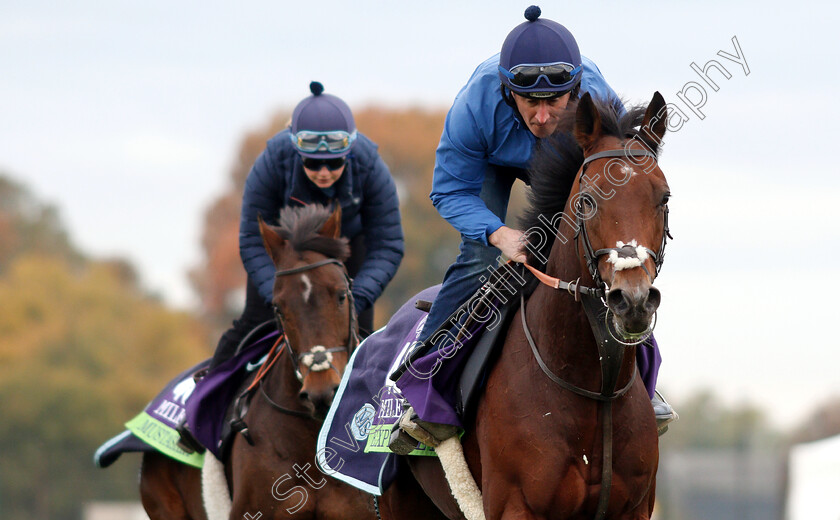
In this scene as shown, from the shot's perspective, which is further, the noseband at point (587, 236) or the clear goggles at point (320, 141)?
the clear goggles at point (320, 141)

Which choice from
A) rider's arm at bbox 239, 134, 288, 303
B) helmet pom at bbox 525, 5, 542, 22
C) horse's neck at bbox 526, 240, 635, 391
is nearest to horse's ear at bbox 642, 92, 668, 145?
horse's neck at bbox 526, 240, 635, 391

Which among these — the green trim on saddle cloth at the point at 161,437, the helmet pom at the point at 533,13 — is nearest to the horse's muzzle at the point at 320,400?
the green trim on saddle cloth at the point at 161,437

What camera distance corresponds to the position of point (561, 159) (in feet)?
17.5

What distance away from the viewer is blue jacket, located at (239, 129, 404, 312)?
8.69 metres

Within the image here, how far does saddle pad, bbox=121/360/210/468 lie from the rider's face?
413 cm

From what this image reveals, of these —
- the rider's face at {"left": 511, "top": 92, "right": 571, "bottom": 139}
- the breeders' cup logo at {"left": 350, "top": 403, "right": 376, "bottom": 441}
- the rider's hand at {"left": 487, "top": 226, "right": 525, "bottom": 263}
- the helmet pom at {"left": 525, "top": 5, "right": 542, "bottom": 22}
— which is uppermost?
the helmet pom at {"left": 525, "top": 5, "right": 542, "bottom": 22}

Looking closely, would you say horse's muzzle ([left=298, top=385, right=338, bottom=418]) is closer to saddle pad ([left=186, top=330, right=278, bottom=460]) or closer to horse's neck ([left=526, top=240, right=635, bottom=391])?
saddle pad ([left=186, top=330, right=278, bottom=460])

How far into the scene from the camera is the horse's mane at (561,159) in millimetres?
5105

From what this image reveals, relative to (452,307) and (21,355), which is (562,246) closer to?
(452,307)

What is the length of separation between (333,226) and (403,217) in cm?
3271

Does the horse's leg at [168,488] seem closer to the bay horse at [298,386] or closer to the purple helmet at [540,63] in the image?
the bay horse at [298,386]

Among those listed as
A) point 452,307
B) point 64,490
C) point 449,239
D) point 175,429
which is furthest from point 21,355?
point 452,307

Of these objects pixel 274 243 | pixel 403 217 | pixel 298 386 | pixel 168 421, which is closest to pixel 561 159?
pixel 274 243

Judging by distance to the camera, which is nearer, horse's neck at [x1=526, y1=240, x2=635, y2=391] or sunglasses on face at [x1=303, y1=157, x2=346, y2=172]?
horse's neck at [x1=526, y1=240, x2=635, y2=391]
